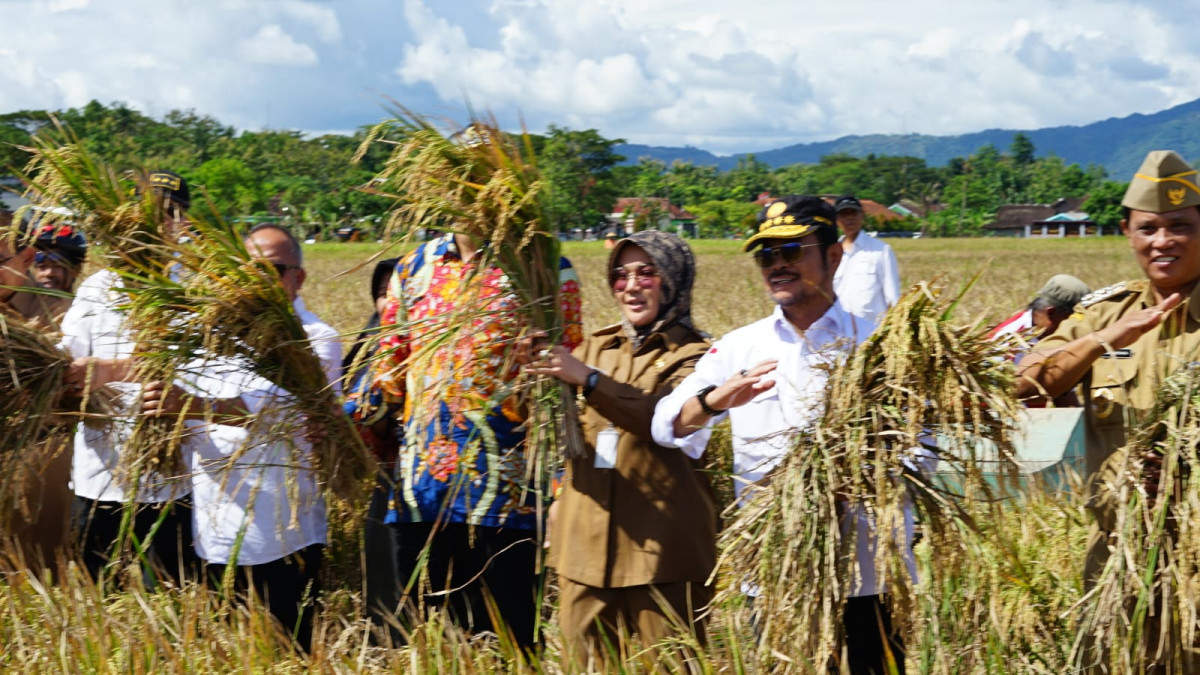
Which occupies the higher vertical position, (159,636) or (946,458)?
(946,458)

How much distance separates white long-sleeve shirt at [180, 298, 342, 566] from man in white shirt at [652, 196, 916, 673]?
46.2 inches

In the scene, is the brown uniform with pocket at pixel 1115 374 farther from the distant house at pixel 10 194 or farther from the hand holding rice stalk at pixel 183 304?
the distant house at pixel 10 194

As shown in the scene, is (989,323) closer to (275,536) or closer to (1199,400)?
(1199,400)

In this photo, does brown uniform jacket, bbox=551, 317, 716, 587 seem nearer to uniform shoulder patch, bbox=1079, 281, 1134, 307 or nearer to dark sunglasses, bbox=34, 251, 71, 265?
uniform shoulder patch, bbox=1079, 281, 1134, 307

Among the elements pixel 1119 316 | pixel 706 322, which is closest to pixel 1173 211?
pixel 1119 316

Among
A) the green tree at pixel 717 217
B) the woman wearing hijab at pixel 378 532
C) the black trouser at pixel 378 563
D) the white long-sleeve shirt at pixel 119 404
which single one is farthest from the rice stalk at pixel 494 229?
the green tree at pixel 717 217

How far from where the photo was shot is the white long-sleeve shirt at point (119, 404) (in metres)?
3.59

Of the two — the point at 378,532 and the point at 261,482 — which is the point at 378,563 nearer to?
the point at 378,532

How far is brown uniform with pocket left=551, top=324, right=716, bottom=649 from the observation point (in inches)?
129

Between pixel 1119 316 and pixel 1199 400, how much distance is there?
0.35 m

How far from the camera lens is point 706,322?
12.7m

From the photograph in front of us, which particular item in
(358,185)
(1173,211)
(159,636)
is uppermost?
(358,185)

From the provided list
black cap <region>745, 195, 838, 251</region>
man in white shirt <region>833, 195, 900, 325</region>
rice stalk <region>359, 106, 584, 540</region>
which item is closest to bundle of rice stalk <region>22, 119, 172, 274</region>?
rice stalk <region>359, 106, 584, 540</region>

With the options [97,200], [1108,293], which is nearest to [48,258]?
[97,200]
